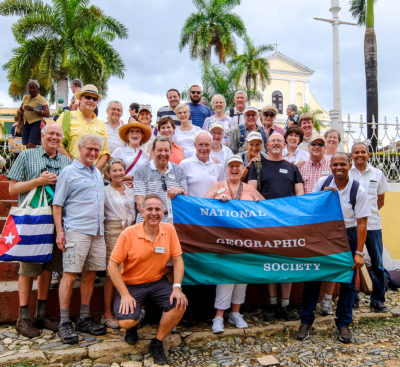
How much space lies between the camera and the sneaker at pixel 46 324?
13.8ft

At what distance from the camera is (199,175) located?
4855mm

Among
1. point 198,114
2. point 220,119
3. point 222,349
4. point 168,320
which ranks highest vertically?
point 198,114

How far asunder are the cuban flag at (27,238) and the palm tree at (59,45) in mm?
18600

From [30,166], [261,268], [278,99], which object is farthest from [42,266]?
[278,99]

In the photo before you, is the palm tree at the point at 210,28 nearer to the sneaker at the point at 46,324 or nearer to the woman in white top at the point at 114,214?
the woman in white top at the point at 114,214

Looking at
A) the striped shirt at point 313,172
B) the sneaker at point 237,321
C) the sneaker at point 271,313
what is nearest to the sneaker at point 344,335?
the sneaker at point 271,313

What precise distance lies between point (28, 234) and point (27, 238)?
42 mm

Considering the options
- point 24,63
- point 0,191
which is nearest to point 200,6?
point 24,63

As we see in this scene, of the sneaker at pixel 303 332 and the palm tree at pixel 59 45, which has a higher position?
the palm tree at pixel 59 45

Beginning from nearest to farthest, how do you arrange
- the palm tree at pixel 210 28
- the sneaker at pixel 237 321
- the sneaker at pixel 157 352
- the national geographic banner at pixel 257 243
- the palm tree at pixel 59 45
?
the sneaker at pixel 157 352 < the national geographic banner at pixel 257 243 < the sneaker at pixel 237 321 < the palm tree at pixel 59 45 < the palm tree at pixel 210 28

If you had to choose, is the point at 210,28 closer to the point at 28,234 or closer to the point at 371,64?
the point at 371,64

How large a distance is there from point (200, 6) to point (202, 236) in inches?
948

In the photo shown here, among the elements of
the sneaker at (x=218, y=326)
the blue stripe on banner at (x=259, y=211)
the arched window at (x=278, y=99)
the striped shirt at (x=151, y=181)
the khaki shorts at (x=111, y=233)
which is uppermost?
the arched window at (x=278, y=99)

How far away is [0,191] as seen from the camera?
22.6ft
